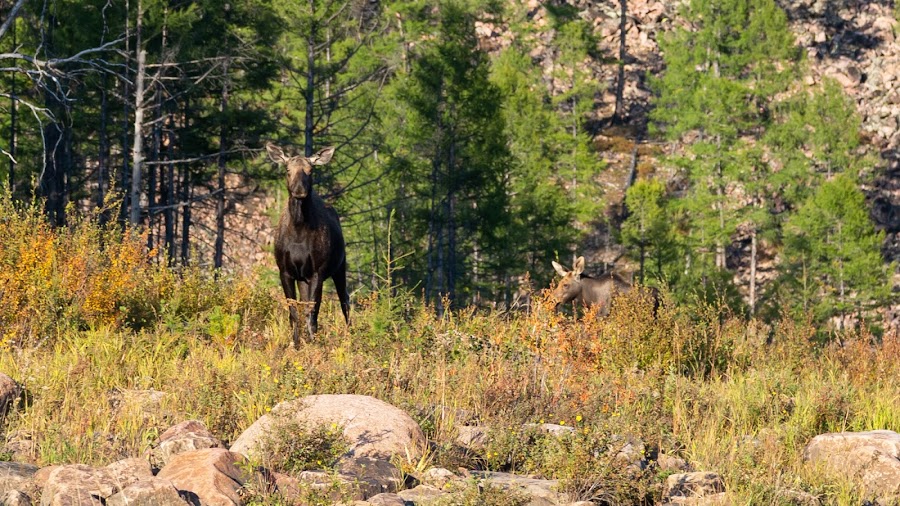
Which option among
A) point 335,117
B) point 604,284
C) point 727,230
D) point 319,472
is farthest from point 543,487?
point 727,230

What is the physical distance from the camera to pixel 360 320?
1098cm

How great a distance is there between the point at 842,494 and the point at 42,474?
16.8ft

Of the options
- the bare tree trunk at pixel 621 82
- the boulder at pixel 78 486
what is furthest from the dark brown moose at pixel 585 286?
the bare tree trunk at pixel 621 82

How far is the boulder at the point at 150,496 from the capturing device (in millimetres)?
5770

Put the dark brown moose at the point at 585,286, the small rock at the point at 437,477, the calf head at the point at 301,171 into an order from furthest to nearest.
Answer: the dark brown moose at the point at 585,286 < the calf head at the point at 301,171 < the small rock at the point at 437,477

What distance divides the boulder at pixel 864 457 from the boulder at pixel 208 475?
415 cm

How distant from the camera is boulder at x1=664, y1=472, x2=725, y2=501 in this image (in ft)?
22.8

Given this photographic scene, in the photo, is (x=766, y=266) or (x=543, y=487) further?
(x=766, y=266)

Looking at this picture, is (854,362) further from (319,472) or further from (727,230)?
(727,230)

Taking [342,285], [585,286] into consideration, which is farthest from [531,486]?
[585,286]

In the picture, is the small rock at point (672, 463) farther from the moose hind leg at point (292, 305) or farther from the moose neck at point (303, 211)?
the moose neck at point (303, 211)

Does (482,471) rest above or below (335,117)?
below

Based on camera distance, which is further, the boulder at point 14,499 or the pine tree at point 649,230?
the pine tree at point 649,230

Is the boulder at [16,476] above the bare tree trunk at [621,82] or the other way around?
the other way around
